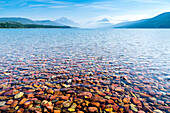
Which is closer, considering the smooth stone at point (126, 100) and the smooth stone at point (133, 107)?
the smooth stone at point (133, 107)

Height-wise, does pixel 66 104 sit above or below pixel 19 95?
below

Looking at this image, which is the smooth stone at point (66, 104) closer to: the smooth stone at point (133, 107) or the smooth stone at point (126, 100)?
the smooth stone at point (126, 100)

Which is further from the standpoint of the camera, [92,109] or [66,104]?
[66,104]

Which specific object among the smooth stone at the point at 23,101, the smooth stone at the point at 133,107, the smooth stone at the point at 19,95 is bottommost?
the smooth stone at the point at 133,107

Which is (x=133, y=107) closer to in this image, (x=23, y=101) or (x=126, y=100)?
(x=126, y=100)

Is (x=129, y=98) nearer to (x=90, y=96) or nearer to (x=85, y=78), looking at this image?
(x=90, y=96)

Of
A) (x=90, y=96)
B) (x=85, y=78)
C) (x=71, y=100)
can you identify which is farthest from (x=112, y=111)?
(x=85, y=78)

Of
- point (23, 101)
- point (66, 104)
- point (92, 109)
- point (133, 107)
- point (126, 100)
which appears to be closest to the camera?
point (92, 109)

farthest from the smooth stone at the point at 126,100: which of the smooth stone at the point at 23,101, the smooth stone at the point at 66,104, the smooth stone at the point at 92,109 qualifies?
the smooth stone at the point at 23,101

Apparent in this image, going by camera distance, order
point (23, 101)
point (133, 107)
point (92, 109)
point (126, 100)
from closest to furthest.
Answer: point (92, 109) < point (133, 107) < point (23, 101) < point (126, 100)

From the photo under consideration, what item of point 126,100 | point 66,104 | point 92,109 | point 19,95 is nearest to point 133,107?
point 126,100

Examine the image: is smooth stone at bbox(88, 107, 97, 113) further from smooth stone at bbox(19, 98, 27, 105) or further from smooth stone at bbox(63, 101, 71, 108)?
smooth stone at bbox(19, 98, 27, 105)

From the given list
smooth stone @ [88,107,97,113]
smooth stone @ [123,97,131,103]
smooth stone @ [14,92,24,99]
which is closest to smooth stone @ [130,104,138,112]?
smooth stone @ [123,97,131,103]

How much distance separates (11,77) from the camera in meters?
11.9
